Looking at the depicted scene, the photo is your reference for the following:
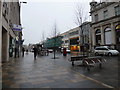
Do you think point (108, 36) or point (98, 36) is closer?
point (108, 36)

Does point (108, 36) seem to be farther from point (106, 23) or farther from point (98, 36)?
point (98, 36)

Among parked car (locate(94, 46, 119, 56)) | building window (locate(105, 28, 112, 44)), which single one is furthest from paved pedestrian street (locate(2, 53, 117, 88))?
building window (locate(105, 28, 112, 44))

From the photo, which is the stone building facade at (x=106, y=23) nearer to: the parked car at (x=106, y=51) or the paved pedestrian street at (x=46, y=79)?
the parked car at (x=106, y=51)

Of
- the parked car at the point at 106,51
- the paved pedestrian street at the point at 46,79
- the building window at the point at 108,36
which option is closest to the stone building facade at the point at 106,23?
the building window at the point at 108,36

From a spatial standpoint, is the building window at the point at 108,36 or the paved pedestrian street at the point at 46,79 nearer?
the paved pedestrian street at the point at 46,79

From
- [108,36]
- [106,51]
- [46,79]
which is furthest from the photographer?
[108,36]

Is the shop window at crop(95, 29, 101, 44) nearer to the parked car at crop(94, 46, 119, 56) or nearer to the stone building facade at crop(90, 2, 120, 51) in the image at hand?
the stone building facade at crop(90, 2, 120, 51)

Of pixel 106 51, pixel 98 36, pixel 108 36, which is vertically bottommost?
pixel 106 51

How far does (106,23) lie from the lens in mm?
32438

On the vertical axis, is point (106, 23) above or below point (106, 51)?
above

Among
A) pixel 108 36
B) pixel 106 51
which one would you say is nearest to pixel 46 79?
pixel 106 51

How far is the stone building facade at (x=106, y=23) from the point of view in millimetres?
29516

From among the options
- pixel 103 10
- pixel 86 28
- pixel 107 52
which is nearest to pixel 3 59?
pixel 107 52

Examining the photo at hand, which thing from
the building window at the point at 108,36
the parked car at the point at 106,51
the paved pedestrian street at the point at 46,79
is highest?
the building window at the point at 108,36
